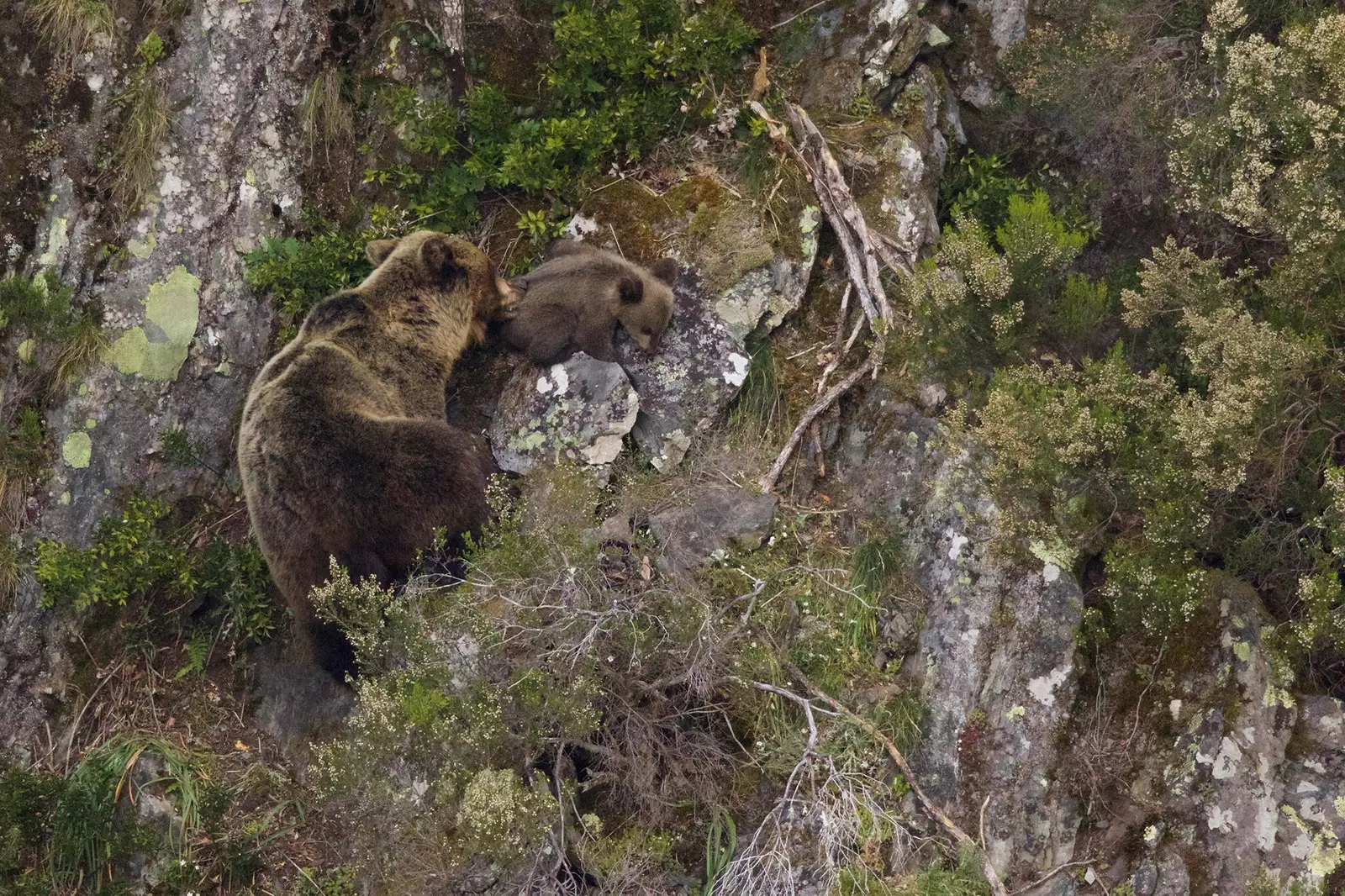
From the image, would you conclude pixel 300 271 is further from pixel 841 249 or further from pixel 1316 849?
pixel 1316 849

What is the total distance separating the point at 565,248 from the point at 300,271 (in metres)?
1.65

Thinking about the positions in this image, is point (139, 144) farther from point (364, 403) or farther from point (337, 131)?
point (364, 403)

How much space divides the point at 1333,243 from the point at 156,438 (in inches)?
252

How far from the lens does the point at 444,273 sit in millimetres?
7031

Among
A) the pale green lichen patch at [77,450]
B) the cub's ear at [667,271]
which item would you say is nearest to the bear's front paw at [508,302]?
the cub's ear at [667,271]

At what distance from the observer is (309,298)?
7367mm

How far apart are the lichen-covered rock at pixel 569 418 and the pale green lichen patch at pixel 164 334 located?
77.8 inches

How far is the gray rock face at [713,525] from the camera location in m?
6.45

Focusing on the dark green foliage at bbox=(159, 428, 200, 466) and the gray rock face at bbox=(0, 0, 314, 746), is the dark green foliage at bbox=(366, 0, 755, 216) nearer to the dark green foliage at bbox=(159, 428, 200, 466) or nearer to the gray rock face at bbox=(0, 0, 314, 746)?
the gray rock face at bbox=(0, 0, 314, 746)

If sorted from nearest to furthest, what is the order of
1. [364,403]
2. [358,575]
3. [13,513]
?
1. [358,575]
2. [364,403]
3. [13,513]

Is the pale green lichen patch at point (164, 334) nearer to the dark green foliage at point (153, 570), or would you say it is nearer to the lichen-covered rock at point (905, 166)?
the dark green foliage at point (153, 570)

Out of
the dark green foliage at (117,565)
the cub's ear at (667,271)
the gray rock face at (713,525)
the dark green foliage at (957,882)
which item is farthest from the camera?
the cub's ear at (667,271)

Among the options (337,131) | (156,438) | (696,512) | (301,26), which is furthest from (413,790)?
(301,26)

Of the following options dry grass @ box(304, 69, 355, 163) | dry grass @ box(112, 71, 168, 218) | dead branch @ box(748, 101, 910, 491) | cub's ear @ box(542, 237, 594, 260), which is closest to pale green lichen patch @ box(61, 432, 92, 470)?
dry grass @ box(112, 71, 168, 218)
